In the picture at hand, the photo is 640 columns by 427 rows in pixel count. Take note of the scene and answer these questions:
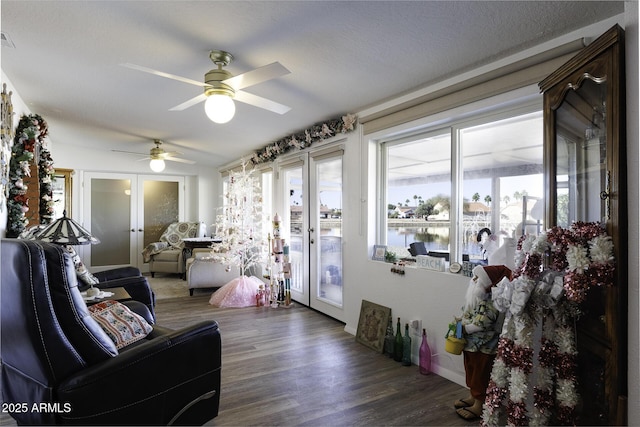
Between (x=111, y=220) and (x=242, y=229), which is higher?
(x=111, y=220)

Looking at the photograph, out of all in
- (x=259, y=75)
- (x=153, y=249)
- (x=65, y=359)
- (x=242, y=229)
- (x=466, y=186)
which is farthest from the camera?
(x=153, y=249)

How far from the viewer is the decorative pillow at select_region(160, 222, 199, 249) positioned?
7102 mm

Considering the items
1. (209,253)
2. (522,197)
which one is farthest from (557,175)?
(209,253)

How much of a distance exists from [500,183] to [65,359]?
9.03ft

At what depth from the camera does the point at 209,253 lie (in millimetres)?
5602

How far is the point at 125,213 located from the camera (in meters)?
7.16

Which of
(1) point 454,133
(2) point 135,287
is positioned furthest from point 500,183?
(2) point 135,287

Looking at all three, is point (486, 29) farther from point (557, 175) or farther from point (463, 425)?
point (463, 425)

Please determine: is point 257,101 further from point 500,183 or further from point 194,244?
point 194,244

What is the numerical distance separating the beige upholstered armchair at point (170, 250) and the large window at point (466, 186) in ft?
15.2

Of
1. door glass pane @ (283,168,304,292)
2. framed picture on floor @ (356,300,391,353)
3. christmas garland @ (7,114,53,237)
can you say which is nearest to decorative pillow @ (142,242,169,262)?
door glass pane @ (283,168,304,292)

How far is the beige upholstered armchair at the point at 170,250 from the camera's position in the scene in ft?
21.9

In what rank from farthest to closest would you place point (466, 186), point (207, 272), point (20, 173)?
point (207, 272) → point (20, 173) → point (466, 186)

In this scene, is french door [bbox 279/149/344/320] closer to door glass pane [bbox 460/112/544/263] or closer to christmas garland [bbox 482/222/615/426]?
door glass pane [bbox 460/112/544/263]
